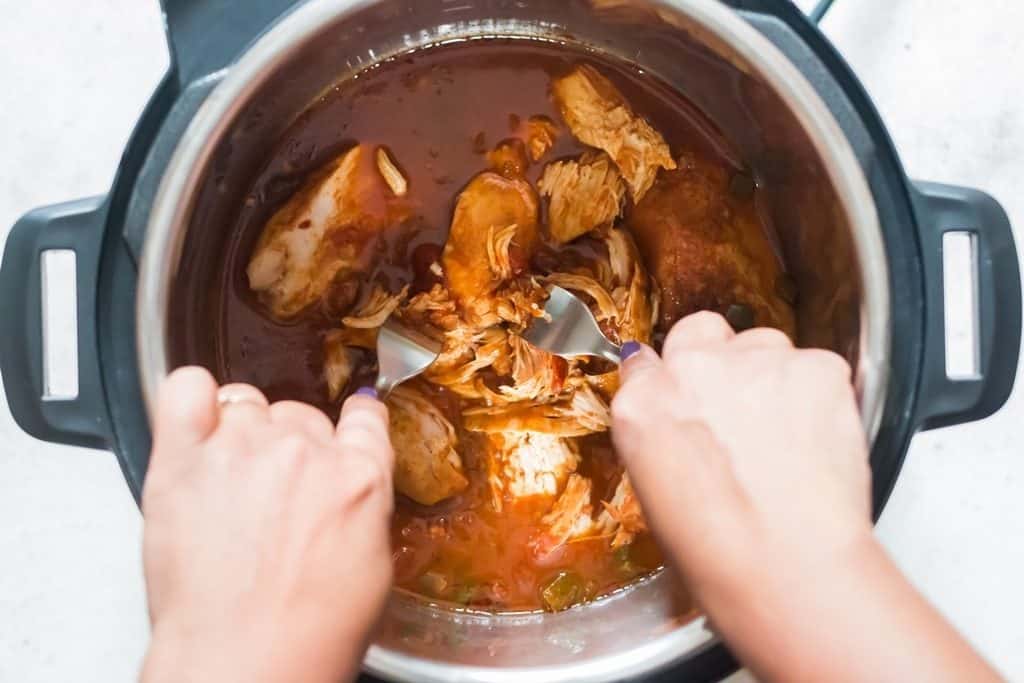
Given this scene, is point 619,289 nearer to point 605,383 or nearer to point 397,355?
point 605,383

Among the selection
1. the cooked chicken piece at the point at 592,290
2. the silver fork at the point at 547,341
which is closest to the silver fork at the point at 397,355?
the silver fork at the point at 547,341

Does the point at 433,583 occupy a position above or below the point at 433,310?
below

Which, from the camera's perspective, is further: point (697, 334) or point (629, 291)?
point (629, 291)

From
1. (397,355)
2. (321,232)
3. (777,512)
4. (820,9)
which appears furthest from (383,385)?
(820,9)

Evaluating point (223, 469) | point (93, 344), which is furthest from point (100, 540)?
point (223, 469)

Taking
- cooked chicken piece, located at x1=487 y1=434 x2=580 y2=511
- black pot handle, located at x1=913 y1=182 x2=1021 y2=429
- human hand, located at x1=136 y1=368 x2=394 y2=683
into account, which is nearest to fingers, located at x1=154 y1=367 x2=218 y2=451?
human hand, located at x1=136 y1=368 x2=394 y2=683

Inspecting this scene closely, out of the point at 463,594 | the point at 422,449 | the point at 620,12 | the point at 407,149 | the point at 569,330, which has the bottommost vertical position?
the point at 463,594

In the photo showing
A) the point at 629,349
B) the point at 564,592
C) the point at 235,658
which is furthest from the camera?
the point at 564,592
